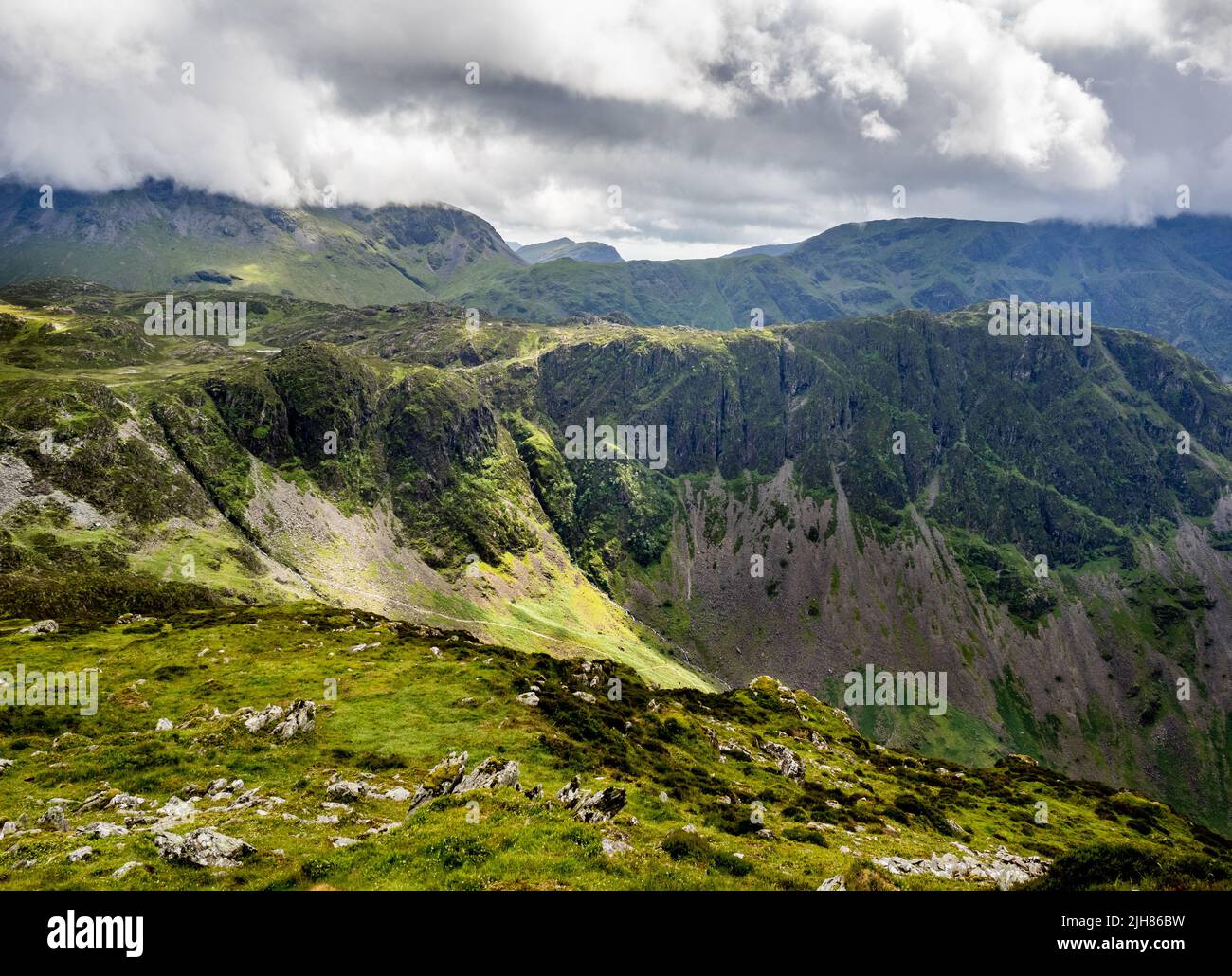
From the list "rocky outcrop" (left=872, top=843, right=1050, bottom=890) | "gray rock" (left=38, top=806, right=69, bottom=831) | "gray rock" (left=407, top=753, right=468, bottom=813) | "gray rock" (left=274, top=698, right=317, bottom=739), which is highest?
"gray rock" (left=38, top=806, right=69, bottom=831)

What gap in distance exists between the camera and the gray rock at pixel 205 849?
23266 mm

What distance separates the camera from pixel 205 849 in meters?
23.6

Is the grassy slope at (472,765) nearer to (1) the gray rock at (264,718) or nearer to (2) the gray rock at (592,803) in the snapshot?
(2) the gray rock at (592,803)

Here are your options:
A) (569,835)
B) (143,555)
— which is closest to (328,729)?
(569,835)

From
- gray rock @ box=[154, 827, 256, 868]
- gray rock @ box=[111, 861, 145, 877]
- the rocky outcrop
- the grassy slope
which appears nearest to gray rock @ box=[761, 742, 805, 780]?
the grassy slope

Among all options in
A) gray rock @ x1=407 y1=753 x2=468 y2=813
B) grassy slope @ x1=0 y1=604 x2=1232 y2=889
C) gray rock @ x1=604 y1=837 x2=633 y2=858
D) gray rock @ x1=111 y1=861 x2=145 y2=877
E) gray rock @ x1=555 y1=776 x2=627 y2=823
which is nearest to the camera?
gray rock @ x1=111 y1=861 x2=145 y2=877

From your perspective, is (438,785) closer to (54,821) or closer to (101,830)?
(101,830)

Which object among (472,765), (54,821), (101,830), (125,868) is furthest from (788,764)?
(54,821)

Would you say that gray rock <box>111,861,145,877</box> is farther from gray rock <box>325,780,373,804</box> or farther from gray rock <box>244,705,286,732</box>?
gray rock <box>244,705,286,732</box>

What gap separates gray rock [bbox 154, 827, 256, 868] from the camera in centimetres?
2327

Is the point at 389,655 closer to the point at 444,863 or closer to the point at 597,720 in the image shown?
the point at 597,720
